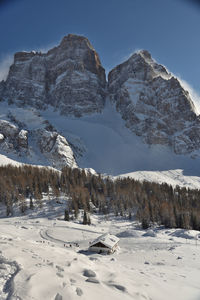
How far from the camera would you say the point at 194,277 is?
20141mm

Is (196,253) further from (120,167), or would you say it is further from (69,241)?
(120,167)

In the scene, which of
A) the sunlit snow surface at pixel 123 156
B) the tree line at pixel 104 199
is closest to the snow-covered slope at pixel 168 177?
the sunlit snow surface at pixel 123 156

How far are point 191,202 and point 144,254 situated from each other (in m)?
57.8

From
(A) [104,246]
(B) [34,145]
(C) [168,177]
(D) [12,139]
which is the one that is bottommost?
(A) [104,246]

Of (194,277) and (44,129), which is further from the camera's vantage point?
(44,129)

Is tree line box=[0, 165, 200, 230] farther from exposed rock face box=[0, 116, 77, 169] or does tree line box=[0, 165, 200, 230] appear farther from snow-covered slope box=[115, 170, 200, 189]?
exposed rock face box=[0, 116, 77, 169]

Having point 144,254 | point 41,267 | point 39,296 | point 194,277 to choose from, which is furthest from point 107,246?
point 39,296

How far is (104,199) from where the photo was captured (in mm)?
78062

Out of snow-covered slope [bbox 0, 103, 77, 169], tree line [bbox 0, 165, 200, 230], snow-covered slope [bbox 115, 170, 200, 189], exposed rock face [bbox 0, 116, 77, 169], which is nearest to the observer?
tree line [bbox 0, 165, 200, 230]

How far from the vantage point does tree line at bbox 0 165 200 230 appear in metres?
61.8

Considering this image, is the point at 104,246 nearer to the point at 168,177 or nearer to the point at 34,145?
the point at 168,177

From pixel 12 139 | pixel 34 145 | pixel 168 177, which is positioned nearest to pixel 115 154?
pixel 168 177

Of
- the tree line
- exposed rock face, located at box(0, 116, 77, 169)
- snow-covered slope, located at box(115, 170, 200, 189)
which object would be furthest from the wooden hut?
exposed rock face, located at box(0, 116, 77, 169)

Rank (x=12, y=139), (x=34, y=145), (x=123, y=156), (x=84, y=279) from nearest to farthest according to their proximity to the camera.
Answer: (x=84, y=279)
(x=12, y=139)
(x=34, y=145)
(x=123, y=156)
